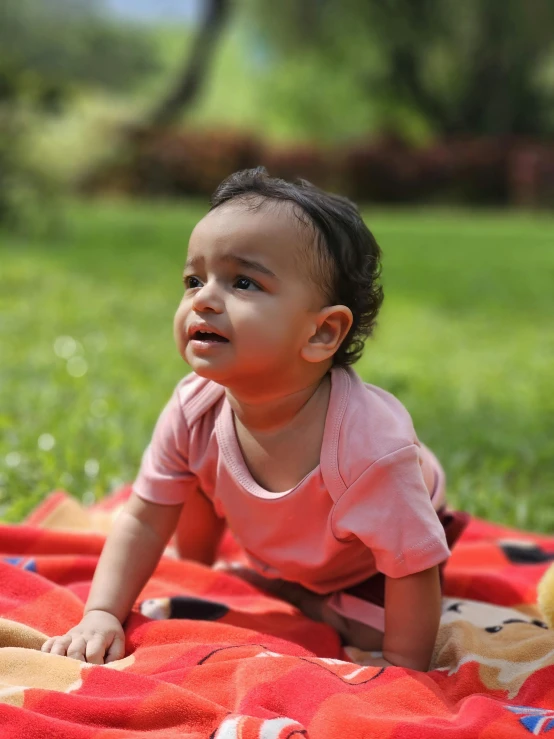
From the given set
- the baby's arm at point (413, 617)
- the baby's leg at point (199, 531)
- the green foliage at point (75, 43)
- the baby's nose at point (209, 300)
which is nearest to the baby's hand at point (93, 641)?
the baby's leg at point (199, 531)

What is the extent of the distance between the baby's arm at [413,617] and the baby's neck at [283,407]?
1.16 ft

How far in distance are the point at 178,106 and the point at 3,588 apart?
20194mm

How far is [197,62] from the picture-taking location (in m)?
20.9

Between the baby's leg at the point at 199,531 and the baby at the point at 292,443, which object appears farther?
the baby's leg at the point at 199,531

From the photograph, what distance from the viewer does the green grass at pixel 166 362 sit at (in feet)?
9.61

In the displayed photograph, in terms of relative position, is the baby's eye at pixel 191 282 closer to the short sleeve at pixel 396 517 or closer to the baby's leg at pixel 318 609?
the short sleeve at pixel 396 517

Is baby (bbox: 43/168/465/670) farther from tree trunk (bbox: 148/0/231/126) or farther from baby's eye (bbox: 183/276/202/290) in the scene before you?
tree trunk (bbox: 148/0/231/126)

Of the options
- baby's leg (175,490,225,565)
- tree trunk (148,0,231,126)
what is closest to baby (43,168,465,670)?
baby's leg (175,490,225,565)

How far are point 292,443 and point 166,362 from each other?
2.56 metres

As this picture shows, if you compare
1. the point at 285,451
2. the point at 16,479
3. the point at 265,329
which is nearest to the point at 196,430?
the point at 285,451

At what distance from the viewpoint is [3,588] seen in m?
A: 1.87

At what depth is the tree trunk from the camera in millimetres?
20625

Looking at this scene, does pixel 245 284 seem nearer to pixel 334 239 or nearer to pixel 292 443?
pixel 334 239

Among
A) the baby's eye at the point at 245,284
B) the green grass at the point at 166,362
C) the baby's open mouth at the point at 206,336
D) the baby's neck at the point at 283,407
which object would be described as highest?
the baby's eye at the point at 245,284
